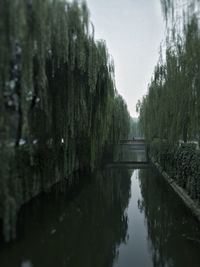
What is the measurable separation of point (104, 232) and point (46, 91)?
2926mm

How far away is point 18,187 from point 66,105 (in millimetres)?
3034

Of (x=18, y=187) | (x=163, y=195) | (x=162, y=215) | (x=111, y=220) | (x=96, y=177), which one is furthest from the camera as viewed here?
(x=96, y=177)

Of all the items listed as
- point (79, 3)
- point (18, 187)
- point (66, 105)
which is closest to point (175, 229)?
point (66, 105)

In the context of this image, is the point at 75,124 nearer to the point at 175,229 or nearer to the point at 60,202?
the point at 60,202

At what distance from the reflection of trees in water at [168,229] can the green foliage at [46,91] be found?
2286 millimetres

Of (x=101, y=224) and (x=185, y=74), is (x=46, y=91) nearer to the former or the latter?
(x=185, y=74)

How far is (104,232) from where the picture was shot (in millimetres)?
5727

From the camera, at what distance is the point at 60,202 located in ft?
26.7

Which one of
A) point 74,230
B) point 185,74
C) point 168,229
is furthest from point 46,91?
point 168,229

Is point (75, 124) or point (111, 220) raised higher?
point (75, 124)

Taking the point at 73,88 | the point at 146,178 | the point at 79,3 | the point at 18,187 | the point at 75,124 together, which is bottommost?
the point at 146,178

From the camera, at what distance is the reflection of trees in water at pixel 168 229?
455cm

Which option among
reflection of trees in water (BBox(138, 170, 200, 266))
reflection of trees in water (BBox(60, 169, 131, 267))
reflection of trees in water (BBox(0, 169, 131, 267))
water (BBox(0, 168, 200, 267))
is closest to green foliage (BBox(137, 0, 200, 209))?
reflection of trees in water (BBox(138, 170, 200, 266))

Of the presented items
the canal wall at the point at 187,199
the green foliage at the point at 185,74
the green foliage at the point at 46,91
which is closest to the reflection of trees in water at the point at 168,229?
the canal wall at the point at 187,199
